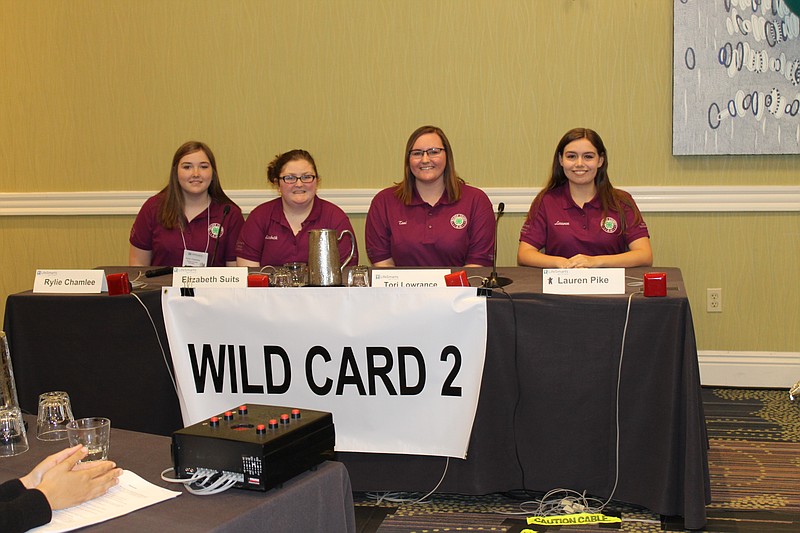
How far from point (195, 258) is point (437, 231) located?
99 centimetres

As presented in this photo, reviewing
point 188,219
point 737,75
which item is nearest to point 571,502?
point 188,219

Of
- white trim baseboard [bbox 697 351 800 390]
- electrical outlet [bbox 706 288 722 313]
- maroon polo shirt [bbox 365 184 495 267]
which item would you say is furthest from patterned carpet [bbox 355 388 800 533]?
maroon polo shirt [bbox 365 184 495 267]

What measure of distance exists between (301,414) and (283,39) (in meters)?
3.33

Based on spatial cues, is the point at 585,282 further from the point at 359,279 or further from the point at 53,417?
the point at 53,417

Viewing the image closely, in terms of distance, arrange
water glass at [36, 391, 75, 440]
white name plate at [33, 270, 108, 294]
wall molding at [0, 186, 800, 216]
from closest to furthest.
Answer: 1. water glass at [36, 391, 75, 440]
2. white name plate at [33, 270, 108, 294]
3. wall molding at [0, 186, 800, 216]

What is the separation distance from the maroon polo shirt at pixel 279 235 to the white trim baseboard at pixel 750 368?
1.91 m

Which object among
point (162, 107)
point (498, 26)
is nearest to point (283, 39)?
point (162, 107)

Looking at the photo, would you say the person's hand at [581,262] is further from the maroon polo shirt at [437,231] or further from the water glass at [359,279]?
the water glass at [359,279]

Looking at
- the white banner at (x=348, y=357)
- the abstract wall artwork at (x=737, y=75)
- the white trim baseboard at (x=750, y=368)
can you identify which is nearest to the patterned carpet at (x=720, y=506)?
the white banner at (x=348, y=357)

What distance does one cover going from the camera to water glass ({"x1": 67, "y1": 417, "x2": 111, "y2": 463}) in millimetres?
1563

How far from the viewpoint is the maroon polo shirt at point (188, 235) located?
3.72m

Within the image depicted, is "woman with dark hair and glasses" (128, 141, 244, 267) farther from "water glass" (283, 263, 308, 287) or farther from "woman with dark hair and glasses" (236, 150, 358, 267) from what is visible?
"water glass" (283, 263, 308, 287)

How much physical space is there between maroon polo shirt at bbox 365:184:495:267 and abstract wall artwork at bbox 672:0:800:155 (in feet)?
4.03

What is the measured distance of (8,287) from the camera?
493cm
